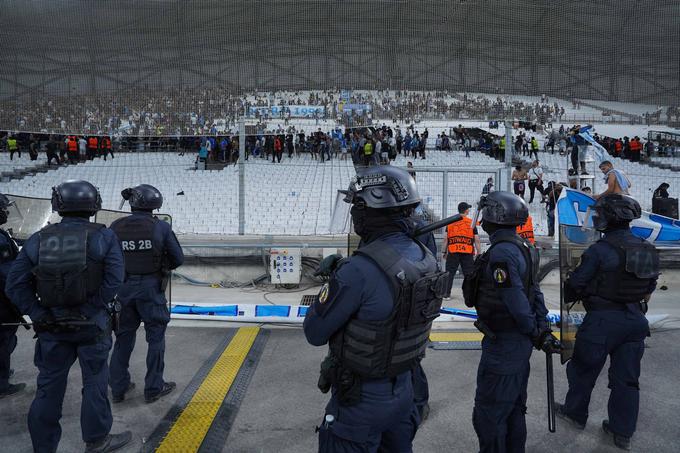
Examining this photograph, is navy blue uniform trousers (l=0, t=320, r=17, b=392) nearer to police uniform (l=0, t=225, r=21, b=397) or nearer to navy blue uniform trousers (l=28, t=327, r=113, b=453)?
police uniform (l=0, t=225, r=21, b=397)

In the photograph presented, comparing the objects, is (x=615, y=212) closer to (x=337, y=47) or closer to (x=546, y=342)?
(x=546, y=342)

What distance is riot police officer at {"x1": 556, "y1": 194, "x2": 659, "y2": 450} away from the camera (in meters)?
3.66

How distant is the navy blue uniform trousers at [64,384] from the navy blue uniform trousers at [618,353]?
10.3ft

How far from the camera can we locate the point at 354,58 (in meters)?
17.5

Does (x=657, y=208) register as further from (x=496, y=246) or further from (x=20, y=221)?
(x=20, y=221)

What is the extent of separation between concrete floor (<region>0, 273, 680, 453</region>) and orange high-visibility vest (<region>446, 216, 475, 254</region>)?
2.26 metres

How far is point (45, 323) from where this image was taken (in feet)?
10.8

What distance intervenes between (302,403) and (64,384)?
1.68m

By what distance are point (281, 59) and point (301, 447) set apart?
50.3 feet

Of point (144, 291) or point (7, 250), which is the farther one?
point (144, 291)

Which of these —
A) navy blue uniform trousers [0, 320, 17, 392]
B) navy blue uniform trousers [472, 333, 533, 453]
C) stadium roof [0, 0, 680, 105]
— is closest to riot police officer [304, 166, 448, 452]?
navy blue uniform trousers [472, 333, 533, 453]

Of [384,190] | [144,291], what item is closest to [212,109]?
[144,291]

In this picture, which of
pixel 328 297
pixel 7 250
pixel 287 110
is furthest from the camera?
pixel 287 110

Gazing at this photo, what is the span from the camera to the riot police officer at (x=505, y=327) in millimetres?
3193
